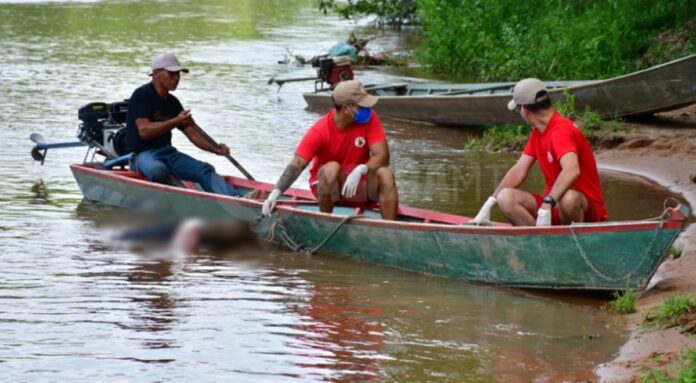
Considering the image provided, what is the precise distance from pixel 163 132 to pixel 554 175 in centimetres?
387

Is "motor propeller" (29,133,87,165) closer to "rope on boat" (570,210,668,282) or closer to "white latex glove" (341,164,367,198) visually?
"white latex glove" (341,164,367,198)

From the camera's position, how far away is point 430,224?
28.5 feet

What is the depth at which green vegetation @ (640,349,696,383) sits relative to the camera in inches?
228

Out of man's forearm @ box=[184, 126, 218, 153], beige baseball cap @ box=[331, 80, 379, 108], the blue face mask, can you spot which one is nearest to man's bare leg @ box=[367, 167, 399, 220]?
the blue face mask

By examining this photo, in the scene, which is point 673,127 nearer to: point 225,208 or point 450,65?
point 225,208

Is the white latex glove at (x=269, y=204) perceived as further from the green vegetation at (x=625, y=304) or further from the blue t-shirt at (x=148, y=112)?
the green vegetation at (x=625, y=304)

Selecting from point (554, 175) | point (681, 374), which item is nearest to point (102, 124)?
point (554, 175)

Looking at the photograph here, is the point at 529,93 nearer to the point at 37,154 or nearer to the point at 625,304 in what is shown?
the point at 625,304

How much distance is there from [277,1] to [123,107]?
116 feet

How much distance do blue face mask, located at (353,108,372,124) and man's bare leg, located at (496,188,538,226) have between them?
1410 millimetres

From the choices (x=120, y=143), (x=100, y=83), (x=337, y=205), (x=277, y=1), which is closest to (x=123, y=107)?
(x=120, y=143)

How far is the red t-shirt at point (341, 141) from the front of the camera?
9391 millimetres

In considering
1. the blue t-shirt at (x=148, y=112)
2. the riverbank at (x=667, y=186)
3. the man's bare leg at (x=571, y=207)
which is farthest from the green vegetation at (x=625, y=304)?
the blue t-shirt at (x=148, y=112)

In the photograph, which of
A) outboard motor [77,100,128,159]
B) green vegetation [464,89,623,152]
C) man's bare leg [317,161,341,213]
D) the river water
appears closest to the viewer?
the river water
